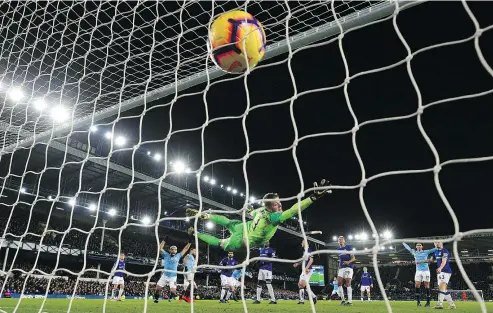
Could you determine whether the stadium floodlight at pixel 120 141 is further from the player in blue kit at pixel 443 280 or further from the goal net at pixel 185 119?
the player in blue kit at pixel 443 280

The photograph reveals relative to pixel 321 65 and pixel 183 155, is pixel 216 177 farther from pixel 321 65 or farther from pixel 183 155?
pixel 321 65

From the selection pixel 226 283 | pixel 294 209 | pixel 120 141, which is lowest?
pixel 226 283

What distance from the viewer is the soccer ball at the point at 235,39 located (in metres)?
3.29

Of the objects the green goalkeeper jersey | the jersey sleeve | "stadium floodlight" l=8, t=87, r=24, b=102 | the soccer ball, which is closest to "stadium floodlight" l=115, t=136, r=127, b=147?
"stadium floodlight" l=8, t=87, r=24, b=102

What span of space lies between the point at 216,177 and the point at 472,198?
2157 cm

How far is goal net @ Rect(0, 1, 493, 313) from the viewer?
2.77m

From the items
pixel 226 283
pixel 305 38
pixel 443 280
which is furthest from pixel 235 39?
pixel 226 283

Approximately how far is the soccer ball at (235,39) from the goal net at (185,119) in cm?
15

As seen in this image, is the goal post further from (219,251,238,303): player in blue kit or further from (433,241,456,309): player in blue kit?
(219,251,238,303): player in blue kit

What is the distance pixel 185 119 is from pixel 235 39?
500 inches

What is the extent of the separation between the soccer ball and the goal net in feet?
0.48

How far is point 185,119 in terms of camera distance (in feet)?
51.6

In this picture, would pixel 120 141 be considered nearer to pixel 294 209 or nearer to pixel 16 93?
pixel 16 93

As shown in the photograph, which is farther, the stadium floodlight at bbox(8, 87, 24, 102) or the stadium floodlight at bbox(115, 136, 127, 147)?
the stadium floodlight at bbox(115, 136, 127, 147)
